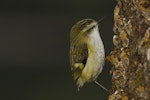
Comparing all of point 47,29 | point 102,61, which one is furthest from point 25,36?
point 102,61

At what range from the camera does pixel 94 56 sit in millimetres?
5070

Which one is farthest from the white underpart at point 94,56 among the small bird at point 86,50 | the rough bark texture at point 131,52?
the rough bark texture at point 131,52

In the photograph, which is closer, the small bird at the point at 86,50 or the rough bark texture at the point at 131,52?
the rough bark texture at the point at 131,52

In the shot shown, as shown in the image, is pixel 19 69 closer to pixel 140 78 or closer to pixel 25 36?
pixel 25 36

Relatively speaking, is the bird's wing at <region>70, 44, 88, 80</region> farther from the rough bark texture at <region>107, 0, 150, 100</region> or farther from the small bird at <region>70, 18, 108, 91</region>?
the rough bark texture at <region>107, 0, 150, 100</region>

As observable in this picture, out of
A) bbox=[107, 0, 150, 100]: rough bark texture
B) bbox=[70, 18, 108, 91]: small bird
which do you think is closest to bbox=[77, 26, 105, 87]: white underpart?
bbox=[70, 18, 108, 91]: small bird

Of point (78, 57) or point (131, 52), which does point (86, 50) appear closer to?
point (78, 57)

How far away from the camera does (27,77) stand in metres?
7.70

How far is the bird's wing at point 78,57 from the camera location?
5.14 metres

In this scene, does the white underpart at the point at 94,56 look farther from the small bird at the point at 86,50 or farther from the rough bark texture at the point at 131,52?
the rough bark texture at the point at 131,52

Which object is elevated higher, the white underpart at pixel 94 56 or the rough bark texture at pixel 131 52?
the rough bark texture at pixel 131 52

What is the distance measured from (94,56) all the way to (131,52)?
3.58 feet

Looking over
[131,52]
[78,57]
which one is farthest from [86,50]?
[131,52]

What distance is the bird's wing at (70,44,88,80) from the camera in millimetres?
5137
